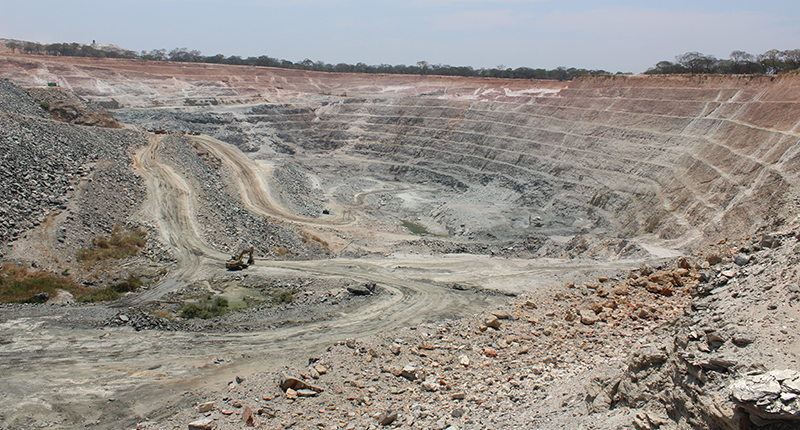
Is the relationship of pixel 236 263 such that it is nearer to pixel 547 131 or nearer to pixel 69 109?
pixel 69 109

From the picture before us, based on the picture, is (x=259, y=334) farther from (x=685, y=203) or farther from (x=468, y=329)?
(x=685, y=203)

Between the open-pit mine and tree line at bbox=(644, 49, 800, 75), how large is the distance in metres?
16.5

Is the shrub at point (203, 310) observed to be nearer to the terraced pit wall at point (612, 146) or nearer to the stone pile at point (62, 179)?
the stone pile at point (62, 179)

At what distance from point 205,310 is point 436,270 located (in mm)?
10996

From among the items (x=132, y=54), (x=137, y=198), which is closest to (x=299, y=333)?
(x=137, y=198)

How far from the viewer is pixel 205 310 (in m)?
19.3

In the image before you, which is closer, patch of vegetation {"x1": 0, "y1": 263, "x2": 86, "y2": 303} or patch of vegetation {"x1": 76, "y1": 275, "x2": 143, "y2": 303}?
patch of vegetation {"x1": 0, "y1": 263, "x2": 86, "y2": 303}

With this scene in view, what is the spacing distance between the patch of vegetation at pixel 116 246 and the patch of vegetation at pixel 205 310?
6.38m

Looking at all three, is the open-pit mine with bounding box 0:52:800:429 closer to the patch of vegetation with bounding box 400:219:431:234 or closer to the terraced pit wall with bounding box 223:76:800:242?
the terraced pit wall with bounding box 223:76:800:242

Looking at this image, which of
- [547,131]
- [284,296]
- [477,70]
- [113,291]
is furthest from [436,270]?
[477,70]

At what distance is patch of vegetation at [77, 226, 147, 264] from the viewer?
22.8 metres

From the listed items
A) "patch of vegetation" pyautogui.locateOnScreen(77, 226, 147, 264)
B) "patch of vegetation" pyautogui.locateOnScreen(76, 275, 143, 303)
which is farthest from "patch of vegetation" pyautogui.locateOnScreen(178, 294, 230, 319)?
"patch of vegetation" pyautogui.locateOnScreen(77, 226, 147, 264)

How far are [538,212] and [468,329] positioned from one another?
28.5 metres

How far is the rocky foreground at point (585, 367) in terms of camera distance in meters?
7.08
